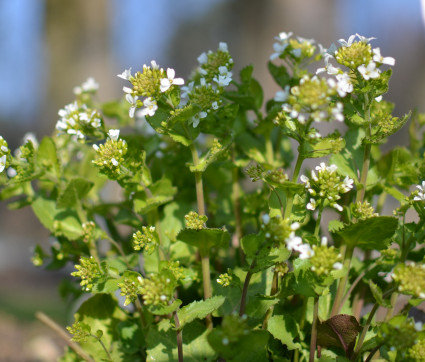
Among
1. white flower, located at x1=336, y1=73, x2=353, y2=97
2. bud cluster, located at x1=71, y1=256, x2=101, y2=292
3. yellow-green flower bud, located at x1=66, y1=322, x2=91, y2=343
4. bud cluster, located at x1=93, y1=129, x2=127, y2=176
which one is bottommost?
yellow-green flower bud, located at x1=66, y1=322, x2=91, y2=343

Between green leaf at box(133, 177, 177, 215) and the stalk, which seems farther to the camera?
green leaf at box(133, 177, 177, 215)

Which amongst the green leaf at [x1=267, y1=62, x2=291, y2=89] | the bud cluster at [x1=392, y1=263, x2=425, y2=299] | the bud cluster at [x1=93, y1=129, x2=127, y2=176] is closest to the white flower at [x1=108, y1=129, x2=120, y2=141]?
the bud cluster at [x1=93, y1=129, x2=127, y2=176]

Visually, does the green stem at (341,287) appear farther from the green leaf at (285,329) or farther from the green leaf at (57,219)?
the green leaf at (57,219)

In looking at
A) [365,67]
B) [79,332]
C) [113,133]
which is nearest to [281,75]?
[365,67]

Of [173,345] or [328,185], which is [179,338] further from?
[328,185]

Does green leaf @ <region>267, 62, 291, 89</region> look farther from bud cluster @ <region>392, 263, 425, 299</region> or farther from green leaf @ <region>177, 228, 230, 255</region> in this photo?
bud cluster @ <region>392, 263, 425, 299</region>

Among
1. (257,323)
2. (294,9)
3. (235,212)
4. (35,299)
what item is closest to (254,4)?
(294,9)

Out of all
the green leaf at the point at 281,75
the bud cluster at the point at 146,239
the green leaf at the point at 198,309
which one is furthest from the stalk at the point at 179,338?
the green leaf at the point at 281,75
